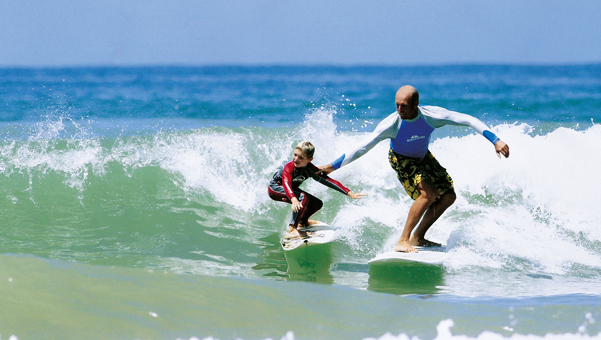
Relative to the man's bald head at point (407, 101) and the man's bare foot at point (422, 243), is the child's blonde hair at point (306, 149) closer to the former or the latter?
Answer: the man's bald head at point (407, 101)

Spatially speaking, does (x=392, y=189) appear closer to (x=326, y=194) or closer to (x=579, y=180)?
(x=326, y=194)

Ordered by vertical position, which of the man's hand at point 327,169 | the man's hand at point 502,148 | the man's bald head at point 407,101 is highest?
the man's bald head at point 407,101

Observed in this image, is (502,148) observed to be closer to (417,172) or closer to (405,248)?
(417,172)

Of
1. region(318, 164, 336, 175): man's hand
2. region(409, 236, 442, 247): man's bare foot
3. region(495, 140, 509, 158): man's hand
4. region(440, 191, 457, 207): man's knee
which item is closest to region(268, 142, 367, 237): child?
region(318, 164, 336, 175): man's hand

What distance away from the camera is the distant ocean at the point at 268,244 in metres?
3.65

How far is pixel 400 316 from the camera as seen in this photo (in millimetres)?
3779

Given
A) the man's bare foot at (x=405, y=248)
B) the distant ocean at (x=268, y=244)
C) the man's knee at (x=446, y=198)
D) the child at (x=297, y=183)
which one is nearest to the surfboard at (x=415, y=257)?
the man's bare foot at (x=405, y=248)

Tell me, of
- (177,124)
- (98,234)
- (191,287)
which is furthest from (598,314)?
(177,124)

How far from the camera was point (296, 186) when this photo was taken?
596 cm

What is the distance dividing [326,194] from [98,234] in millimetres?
Result: 3161

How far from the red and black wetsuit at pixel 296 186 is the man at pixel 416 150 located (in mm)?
477

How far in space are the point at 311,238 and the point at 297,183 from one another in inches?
26.2

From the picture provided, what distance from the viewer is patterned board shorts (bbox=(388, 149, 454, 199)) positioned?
16.5 feet

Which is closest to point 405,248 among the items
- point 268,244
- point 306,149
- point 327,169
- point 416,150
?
point 416,150
